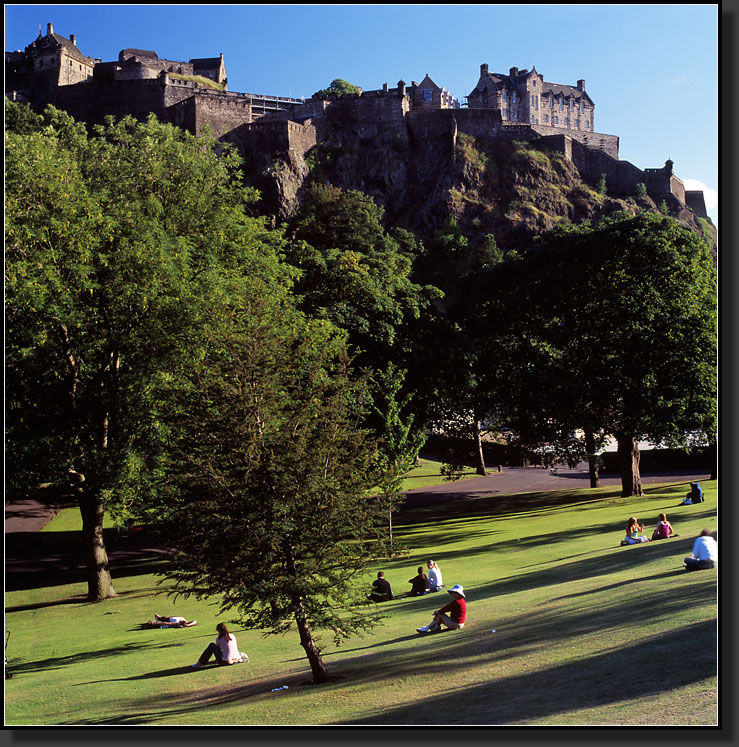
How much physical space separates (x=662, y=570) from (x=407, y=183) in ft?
273

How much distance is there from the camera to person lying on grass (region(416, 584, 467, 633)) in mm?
13327

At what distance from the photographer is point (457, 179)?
89.9 metres

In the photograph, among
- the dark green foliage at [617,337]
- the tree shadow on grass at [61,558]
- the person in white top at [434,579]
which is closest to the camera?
the person in white top at [434,579]

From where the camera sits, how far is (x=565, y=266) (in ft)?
100

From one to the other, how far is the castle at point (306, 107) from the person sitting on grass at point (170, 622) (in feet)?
211

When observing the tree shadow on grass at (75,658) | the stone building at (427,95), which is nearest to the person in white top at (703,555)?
the tree shadow on grass at (75,658)

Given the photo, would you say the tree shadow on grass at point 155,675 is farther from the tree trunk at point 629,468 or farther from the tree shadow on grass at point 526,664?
the tree trunk at point 629,468

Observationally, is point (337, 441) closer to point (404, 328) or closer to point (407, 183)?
point (404, 328)

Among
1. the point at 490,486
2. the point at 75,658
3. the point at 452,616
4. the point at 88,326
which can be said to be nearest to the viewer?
the point at 452,616

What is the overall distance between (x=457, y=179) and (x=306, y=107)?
20448mm

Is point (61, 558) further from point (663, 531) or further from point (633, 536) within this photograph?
point (663, 531)

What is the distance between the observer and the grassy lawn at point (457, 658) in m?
9.02

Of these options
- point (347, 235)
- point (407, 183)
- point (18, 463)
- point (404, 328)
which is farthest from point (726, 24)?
point (407, 183)

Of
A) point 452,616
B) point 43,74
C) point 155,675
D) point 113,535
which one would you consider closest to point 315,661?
point 452,616
